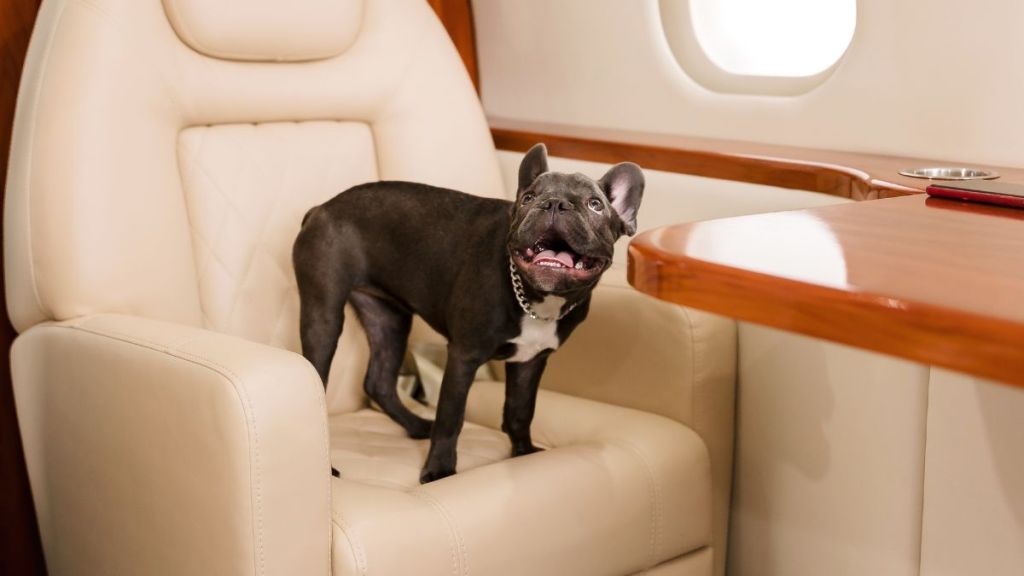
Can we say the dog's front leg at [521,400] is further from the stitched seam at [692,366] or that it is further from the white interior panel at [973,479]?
the white interior panel at [973,479]

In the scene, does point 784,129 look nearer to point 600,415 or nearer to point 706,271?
point 600,415

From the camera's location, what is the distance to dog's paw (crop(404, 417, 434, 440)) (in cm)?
174

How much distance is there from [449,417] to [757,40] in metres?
1.22

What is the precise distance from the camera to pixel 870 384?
5.17 feet

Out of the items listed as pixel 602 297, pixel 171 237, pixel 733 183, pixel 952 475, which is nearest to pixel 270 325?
pixel 171 237

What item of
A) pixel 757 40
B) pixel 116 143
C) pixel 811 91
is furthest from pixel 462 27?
pixel 116 143

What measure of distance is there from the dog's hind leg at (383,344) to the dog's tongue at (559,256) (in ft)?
1.69

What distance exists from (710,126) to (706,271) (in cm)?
129

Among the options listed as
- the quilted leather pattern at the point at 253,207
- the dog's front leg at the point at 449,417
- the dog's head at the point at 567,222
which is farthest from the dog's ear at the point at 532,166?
the quilted leather pattern at the point at 253,207

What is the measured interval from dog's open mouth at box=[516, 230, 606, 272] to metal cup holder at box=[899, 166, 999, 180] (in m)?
0.49

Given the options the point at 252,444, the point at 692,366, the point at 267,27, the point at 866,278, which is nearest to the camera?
the point at 866,278

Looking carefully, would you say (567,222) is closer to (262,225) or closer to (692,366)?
(692,366)

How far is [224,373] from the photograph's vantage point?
1235 mm

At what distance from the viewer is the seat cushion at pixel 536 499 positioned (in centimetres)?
131
